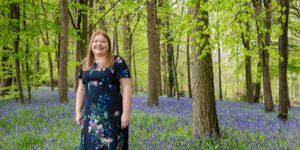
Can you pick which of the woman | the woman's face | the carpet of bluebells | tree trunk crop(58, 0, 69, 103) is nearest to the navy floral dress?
the woman

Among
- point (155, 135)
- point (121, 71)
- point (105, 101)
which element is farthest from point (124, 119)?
point (155, 135)

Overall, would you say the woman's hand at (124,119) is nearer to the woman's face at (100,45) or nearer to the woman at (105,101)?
the woman at (105,101)

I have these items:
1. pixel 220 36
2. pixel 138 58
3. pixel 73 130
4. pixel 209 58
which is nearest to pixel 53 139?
pixel 73 130

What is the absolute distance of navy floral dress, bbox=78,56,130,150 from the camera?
4.46 meters

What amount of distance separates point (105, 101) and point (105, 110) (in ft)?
0.44

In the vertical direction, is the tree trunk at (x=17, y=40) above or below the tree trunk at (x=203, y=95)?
above

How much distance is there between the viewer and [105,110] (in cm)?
448

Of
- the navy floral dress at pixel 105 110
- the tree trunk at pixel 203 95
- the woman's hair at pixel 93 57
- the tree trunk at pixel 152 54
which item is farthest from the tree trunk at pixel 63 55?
the navy floral dress at pixel 105 110

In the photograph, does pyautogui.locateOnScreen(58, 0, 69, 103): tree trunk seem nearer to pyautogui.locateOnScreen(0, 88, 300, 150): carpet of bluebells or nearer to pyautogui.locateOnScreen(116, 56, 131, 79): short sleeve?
pyautogui.locateOnScreen(0, 88, 300, 150): carpet of bluebells

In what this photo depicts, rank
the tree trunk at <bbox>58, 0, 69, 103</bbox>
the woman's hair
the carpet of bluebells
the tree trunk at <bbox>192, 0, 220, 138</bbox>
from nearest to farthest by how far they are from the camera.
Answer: the woman's hair, the carpet of bluebells, the tree trunk at <bbox>192, 0, 220, 138</bbox>, the tree trunk at <bbox>58, 0, 69, 103</bbox>

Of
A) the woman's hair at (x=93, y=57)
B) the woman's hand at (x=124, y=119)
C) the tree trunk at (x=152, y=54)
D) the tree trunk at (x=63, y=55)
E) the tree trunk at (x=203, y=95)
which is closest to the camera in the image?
the woman's hand at (x=124, y=119)

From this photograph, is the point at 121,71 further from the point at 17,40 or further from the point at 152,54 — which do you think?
the point at 17,40

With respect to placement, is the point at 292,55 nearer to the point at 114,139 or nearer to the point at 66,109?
the point at 66,109

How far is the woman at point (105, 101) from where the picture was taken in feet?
14.6
